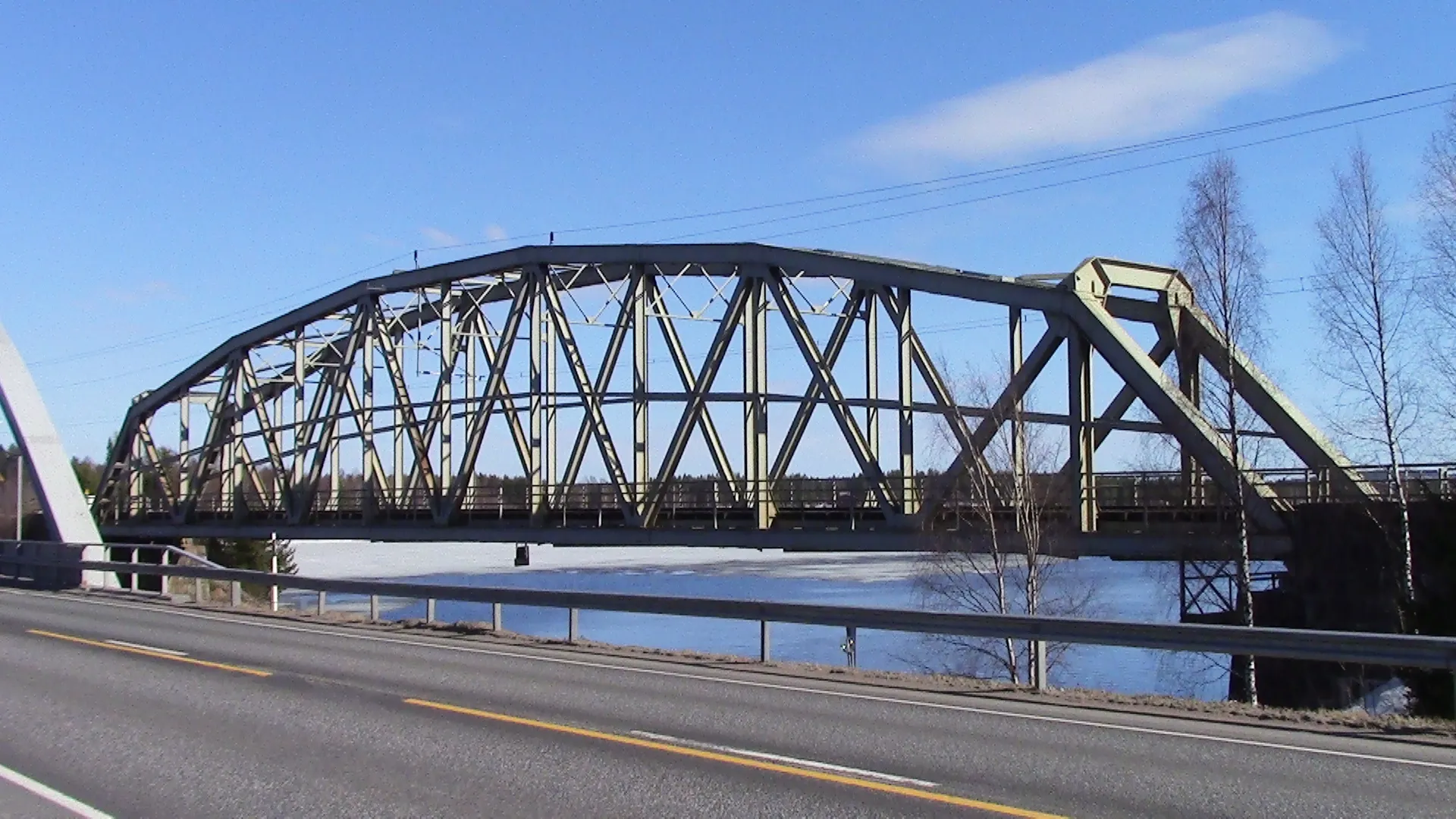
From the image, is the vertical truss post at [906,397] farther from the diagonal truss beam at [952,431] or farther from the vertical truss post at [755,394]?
the vertical truss post at [755,394]

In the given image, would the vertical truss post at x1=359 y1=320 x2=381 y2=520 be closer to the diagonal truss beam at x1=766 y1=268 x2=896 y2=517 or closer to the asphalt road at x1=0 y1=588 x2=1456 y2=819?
the diagonal truss beam at x1=766 y1=268 x2=896 y2=517

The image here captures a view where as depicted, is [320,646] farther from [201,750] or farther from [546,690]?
[201,750]

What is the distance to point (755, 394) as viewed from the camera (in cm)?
3931

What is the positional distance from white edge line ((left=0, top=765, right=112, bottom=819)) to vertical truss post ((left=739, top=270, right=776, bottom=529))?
28.5m

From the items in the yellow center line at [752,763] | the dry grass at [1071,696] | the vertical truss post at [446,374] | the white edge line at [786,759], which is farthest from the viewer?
the vertical truss post at [446,374]

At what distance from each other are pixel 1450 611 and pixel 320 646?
18877mm

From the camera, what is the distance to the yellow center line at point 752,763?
8.98 meters

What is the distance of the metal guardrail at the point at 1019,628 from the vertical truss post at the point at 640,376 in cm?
1750

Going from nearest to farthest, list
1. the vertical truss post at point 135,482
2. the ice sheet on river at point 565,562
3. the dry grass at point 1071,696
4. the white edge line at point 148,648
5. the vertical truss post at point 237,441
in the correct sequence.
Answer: the dry grass at point 1071,696 < the white edge line at point 148,648 < the vertical truss post at point 237,441 < the vertical truss post at point 135,482 < the ice sheet on river at point 565,562

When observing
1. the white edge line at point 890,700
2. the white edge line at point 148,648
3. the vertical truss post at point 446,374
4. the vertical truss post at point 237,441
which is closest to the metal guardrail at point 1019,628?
the white edge line at point 890,700

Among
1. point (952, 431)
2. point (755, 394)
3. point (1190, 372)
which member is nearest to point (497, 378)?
point (755, 394)

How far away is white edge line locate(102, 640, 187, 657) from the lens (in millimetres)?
19859

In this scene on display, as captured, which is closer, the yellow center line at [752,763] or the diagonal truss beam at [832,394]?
the yellow center line at [752,763]

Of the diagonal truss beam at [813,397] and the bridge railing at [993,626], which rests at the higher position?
the diagonal truss beam at [813,397]
